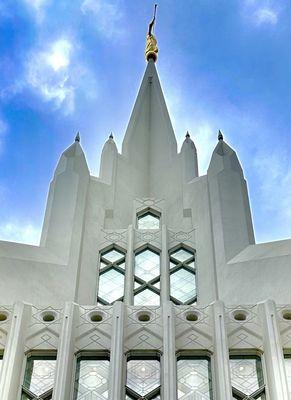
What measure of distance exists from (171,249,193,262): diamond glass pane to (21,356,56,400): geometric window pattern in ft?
29.7

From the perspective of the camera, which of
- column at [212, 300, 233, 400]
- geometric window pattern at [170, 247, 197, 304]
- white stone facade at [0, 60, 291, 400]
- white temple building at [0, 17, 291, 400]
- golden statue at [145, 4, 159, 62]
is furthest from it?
golden statue at [145, 4, 159, 62]

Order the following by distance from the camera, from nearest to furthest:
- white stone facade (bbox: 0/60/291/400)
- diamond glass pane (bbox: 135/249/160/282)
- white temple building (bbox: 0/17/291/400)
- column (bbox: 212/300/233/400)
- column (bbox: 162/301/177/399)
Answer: column (bbox: 162/301/177/399) → column (bbox: 212/300/233/400) → white temple building (bbox: 0/17/291/400) → white stone facade (bbox: 0/60/291/400) → diamond glass pane (bbox: 135/249/160/282)

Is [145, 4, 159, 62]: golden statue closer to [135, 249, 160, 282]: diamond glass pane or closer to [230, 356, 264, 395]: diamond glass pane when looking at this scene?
[135, 249, 160, 282]: diamond glass pane

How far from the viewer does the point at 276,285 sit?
79.1 feet

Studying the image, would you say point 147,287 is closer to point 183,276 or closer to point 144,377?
point 183,276

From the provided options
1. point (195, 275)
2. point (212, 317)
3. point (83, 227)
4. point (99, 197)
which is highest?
point (99, 197)

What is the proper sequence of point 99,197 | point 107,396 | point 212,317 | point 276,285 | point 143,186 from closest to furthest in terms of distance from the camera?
point 107,396 → point 212,317 → point 276,285 → point 99,197 → point 143,186

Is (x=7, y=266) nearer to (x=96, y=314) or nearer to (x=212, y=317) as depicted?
(x=96, y=314)

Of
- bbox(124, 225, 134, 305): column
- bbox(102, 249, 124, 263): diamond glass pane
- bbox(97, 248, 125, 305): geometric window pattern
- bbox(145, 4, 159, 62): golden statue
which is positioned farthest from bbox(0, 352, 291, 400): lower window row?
bbox(145, 4, 159, 62): golden statue

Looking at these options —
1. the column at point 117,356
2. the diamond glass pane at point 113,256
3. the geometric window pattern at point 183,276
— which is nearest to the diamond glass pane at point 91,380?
the column at point 117,356

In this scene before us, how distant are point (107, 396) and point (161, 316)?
3072mm

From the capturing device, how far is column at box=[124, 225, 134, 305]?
2605cm

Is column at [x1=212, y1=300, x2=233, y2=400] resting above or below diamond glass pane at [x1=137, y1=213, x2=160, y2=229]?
below

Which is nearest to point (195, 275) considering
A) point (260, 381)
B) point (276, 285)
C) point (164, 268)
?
point (164, 268)
